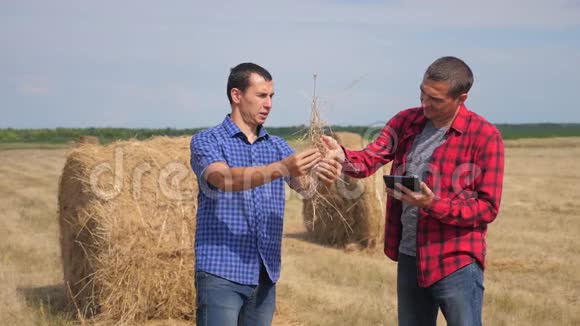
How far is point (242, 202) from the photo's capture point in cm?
382

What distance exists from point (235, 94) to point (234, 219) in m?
0.71

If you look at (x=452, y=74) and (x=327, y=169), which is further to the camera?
(x=327, y=169)

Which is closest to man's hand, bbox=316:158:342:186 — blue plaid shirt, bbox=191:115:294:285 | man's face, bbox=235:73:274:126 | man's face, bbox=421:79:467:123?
blue plaid shirt, bbox=191:115:294:285

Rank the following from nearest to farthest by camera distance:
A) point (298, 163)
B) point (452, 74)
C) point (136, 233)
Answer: point (298, 163) < point (452, 74) < point (136, 233)

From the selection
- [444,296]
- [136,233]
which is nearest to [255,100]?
[444,296]

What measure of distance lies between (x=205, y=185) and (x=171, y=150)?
4.15 m

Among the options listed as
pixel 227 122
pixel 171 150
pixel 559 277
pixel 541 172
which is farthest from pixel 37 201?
pixel 541 172

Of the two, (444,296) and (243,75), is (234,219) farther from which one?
(444,296)

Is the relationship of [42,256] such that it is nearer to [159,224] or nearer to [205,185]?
[159,224]

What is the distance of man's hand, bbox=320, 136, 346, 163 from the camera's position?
13.6ft

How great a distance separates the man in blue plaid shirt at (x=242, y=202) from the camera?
364cm

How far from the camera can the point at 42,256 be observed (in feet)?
34.7

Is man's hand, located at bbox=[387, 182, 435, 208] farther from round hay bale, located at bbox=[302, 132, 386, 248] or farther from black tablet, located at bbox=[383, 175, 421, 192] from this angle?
round hay bale, located at bbox=[302, 132, 386, 248]

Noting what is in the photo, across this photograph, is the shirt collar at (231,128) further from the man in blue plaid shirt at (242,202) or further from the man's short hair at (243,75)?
the man's short hair at (243,75)
